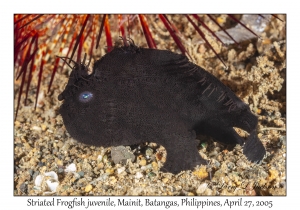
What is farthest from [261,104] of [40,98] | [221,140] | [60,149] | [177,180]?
[40,98]

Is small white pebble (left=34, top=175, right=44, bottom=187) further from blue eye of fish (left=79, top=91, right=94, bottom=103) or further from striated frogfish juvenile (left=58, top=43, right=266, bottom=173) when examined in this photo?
blue eye of fish (left=79, top=91, right=94, bottom=103)

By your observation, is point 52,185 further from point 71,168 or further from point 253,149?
point 253,149

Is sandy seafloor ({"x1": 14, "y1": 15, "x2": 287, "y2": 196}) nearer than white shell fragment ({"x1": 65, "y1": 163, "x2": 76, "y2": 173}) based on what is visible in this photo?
Yes

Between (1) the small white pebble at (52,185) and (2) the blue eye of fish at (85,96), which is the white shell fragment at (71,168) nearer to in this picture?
(1) the small white pebble at (52,185)

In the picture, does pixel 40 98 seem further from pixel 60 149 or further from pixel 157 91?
pixel 157 91

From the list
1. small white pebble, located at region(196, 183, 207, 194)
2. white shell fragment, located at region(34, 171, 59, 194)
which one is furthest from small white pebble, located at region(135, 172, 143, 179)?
white shell fragment, located at region(34, 171, 59, 194)

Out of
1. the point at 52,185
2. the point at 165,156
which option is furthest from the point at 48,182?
the point at 165,156
